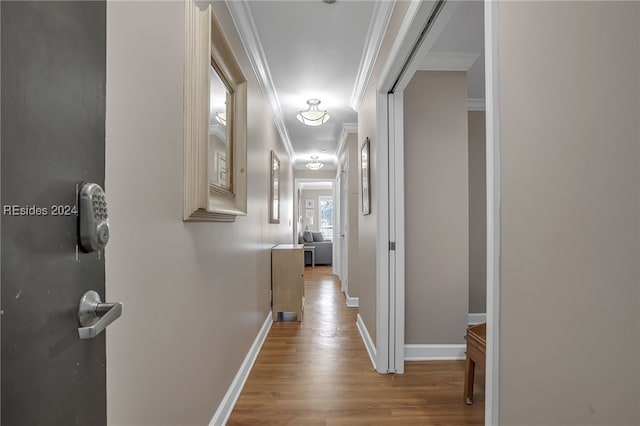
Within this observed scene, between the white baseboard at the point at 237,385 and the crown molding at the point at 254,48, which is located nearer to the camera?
the white baseboard at the point at 237,385

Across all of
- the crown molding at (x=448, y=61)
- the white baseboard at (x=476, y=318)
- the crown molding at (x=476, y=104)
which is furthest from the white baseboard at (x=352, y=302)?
the crown molding at (x=448, y=61)

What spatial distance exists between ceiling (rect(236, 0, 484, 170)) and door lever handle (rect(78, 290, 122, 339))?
6.97 feet

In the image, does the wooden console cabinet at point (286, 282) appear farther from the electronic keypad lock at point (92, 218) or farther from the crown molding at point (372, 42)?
the electronic keypad lock at point (92, 218)

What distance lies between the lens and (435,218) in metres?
2.72

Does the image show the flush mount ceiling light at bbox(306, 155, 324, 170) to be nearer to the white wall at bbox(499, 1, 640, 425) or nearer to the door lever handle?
the white wall at bbox(499, 1, 640, 425)

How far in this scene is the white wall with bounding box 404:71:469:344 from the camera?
271cm

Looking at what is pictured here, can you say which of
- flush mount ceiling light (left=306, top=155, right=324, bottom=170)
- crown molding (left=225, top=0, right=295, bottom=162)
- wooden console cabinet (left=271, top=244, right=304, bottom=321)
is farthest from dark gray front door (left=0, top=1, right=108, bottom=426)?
flush mount ceiling light (left=306, top=155, right=324, bottom=170)

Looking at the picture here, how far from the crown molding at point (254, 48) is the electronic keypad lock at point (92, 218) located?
1.83m

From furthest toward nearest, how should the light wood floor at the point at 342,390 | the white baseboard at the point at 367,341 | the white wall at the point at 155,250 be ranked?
the white baseboard at the point at 367,341, the light wood floor at the point at 342,390, the white wall at the point at 155,250

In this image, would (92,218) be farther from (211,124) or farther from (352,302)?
(352,302)

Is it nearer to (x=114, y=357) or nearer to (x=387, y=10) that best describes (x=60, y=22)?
(x=114, y=357)

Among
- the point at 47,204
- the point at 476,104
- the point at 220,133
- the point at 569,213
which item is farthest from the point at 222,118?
the point at 476,104

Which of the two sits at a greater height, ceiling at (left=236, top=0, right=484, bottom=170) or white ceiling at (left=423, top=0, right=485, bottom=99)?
ceiling at (left=236, top=0, right=484, bottom=170)

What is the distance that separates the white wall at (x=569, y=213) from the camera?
51cm
